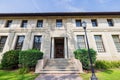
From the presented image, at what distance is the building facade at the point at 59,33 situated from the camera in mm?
14508

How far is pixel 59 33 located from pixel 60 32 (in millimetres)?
226

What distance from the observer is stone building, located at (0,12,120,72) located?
1452cm

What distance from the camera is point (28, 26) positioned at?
16.1 m

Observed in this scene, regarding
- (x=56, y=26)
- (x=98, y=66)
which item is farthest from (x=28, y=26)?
(x=98, y=66)

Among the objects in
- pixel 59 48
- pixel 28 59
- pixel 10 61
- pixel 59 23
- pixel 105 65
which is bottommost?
pixel 105 65

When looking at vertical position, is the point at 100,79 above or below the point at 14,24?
below

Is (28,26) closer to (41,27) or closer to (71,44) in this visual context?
(41,27)

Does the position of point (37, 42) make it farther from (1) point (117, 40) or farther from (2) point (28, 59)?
(1) point (117, 40)

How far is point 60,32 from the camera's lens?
1570 cm

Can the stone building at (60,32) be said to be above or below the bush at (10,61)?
above

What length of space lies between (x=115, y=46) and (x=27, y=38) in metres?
11.7

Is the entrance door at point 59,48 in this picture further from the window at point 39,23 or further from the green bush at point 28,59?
the green bush at point 28,59

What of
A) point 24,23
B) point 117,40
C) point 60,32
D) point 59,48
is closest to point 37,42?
point 59,48

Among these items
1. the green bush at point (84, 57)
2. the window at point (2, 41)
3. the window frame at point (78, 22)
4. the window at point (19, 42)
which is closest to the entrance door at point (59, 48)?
the window frame at point (78, 22)
